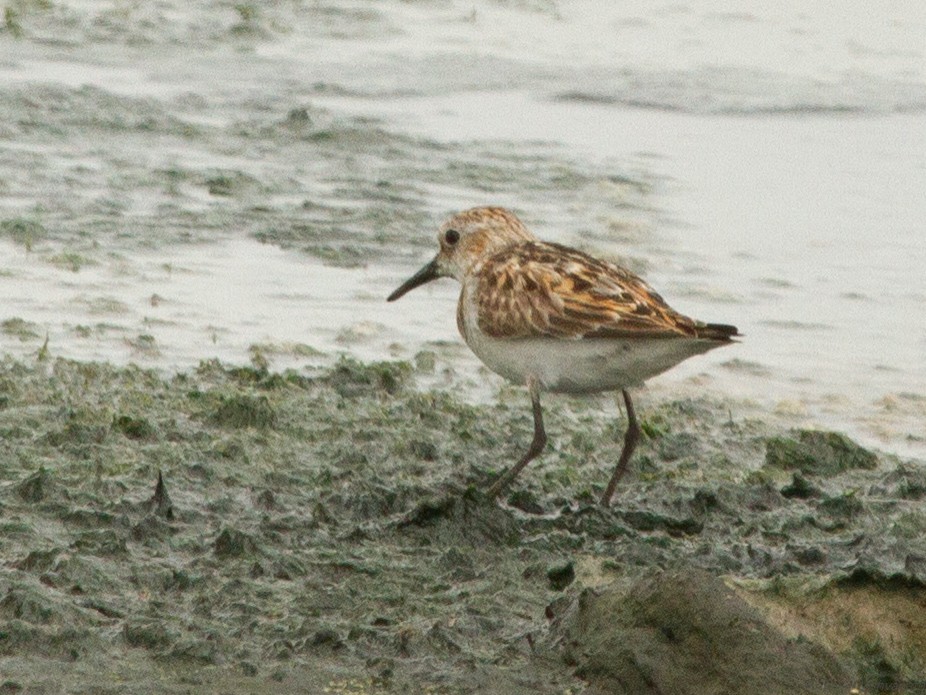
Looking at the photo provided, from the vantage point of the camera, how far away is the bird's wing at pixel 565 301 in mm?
6426

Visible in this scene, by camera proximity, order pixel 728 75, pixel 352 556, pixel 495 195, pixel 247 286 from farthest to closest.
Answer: pixel 728 75 < pixel 495 195 < pixel 247 286 < pixel 352 556

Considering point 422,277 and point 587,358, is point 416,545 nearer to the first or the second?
point 587,358

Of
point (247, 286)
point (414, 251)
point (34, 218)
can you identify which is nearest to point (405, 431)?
point (247, 286)

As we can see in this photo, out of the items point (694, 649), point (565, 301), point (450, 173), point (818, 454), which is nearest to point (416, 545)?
point (565, 301)

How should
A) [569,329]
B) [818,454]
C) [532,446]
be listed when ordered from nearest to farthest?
[569,329] → [532,446] → [818,454]

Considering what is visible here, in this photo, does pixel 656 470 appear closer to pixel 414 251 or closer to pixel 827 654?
pixel 827 654

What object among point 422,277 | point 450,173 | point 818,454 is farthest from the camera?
point 450,173

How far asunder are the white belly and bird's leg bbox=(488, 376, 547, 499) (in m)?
0.03

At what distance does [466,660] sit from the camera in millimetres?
5195

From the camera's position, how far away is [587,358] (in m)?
6.60

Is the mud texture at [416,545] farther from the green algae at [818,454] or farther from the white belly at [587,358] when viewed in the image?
the white belly at [587,358]

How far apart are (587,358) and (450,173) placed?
4.95 metres

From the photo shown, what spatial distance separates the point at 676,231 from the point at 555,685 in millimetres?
5701

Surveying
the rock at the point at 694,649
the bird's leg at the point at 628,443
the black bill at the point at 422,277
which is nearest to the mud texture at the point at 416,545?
the rock at the point at 694,649
